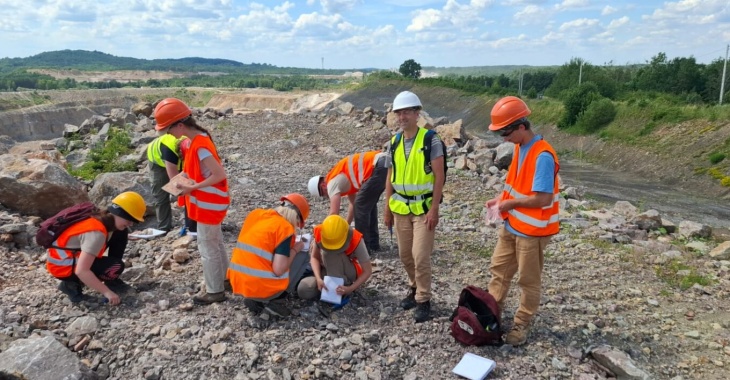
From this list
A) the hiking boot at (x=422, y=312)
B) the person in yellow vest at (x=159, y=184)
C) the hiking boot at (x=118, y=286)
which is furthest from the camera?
the person in yellow vest at (x=159, y=184)

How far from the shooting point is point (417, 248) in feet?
13.1

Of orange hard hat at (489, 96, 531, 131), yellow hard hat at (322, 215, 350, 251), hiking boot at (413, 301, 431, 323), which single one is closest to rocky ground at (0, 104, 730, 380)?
hiking boot at (413, 301, 431, 323)

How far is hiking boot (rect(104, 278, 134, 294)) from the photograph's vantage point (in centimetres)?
439

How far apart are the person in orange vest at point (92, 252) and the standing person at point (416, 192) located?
2166mm

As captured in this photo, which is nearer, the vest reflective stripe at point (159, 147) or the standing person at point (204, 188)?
the standing person at point (204, 188)

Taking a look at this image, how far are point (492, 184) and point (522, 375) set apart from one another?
267 inches

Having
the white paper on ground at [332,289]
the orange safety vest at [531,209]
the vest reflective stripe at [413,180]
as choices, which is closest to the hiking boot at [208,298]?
the white paper on ground at [332,289]

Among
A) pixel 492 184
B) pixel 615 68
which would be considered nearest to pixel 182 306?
pixel 492 184

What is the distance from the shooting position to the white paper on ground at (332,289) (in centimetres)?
414

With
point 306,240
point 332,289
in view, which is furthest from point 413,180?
point 306,240

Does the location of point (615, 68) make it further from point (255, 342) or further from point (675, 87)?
point (255, 342)

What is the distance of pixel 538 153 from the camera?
3.41m

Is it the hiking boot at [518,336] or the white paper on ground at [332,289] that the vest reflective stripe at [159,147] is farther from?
the hiking boot at [518,336]

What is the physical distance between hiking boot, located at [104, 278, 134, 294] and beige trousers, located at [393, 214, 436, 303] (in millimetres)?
2453
